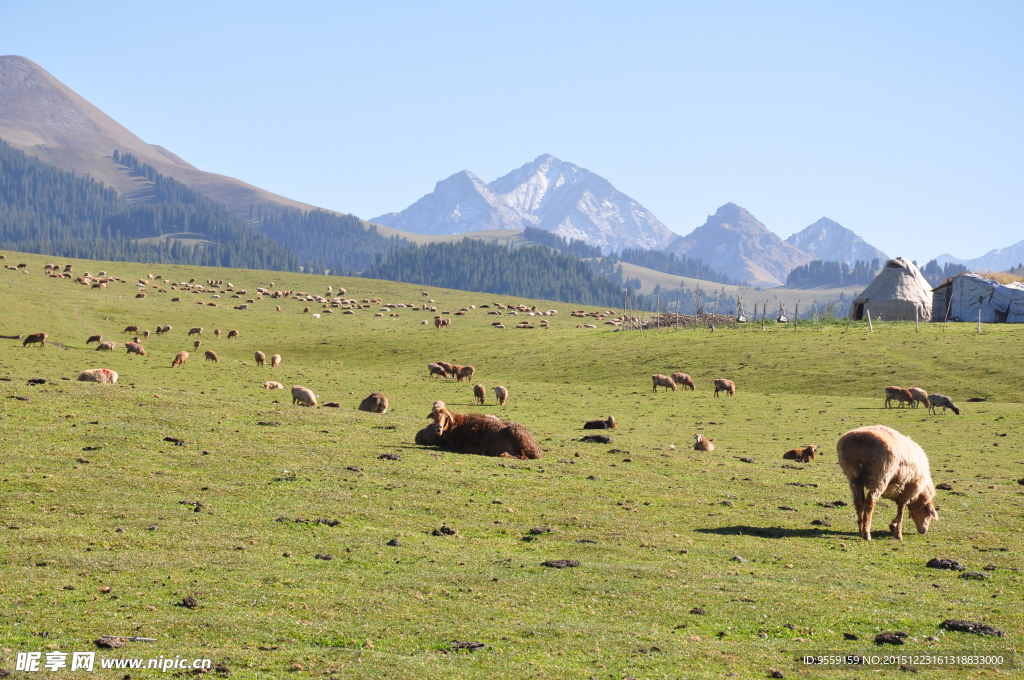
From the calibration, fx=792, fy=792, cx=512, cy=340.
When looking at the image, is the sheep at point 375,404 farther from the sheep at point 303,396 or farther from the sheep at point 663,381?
the sheep at point 663,381

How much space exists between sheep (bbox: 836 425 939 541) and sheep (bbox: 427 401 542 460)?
9.63 m

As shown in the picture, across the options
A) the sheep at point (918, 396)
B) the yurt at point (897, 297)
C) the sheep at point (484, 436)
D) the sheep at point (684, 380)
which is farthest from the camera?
the yurt at point (897, 297)

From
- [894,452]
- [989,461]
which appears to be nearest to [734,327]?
[989,461]

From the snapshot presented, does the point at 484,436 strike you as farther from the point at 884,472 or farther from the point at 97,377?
the point at 97,377

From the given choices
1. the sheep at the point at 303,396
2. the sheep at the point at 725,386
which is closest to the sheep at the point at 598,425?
the sheep at the point at 303,396

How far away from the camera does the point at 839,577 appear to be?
1302 centimetres

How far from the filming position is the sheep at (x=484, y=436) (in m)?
23.0

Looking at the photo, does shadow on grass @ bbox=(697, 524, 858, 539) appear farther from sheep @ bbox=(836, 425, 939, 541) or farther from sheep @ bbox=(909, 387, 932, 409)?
sheep @ bbox=(909, 387, 932, 409)

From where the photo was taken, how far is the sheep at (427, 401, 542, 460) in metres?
23.0

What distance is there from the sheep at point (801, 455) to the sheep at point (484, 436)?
9.37 m

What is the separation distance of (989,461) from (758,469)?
972cm

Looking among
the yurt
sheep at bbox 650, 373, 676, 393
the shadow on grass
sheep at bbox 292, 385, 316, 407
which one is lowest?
sheep at bbox 292, 385, 316, 407

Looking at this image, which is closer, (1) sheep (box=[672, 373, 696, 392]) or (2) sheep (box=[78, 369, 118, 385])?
(2) sheep (box=[78, 369, 118, 385])

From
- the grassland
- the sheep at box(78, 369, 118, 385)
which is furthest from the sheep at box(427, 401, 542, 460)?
the sheep at box(78, 369, 118, 385)
